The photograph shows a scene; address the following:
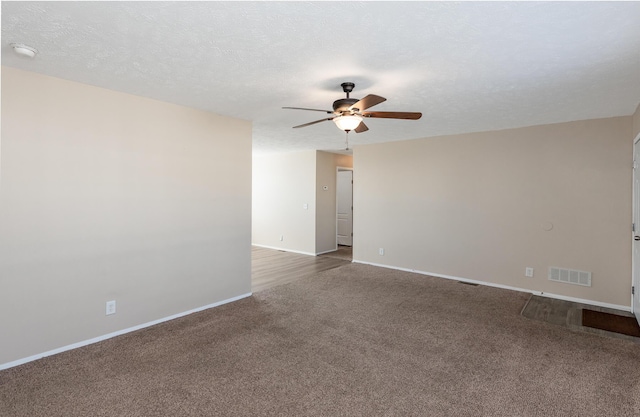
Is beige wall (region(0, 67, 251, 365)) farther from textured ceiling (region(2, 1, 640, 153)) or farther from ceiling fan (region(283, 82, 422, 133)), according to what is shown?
ceiling fan (region(283, 82, 422, 133))

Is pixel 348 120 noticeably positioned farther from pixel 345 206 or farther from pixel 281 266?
pixel 345 206

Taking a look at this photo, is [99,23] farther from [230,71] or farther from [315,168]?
[315,168]

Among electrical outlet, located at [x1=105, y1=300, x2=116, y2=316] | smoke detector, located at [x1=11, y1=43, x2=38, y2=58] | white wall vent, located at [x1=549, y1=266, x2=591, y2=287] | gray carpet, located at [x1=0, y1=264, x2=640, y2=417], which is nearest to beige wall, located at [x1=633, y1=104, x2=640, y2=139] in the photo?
white wall vent, located at [x1=549, y1=266, x2=591, y2=287]

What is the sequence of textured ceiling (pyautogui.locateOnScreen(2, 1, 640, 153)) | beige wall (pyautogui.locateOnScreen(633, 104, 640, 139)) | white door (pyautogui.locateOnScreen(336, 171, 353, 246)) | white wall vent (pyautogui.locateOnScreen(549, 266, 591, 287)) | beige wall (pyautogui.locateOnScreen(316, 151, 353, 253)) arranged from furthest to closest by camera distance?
white door (pyautogui.locateOnScreen(336, 171, 353, 246)) → beige wall (pyautogui.locateOnScreen(316, 151, 353, 253)) → white wall vent (pyautogui.locateOnScreen(549, 266, 591, 287)) → beige wall (pyautogui.locateOnScreen(633, 104, 640, 139)) → textured ceiling (pyautogui.locateOnScreen(2, 1, 640, 153))

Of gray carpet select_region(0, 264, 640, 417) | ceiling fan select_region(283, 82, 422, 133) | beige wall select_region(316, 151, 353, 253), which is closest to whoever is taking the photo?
gray carpet select_region(0, 264, 640, 417)

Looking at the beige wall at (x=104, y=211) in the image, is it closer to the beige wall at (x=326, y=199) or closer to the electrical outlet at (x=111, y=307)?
the electrical outlet at (x=111, y=307)

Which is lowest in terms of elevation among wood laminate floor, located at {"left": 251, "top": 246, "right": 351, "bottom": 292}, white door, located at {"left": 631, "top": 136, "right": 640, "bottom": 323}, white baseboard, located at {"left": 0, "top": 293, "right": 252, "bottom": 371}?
white baseboard, located at {"left": 0, "top": 293, "right": 252, "bottom": 371}

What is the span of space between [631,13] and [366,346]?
2.89 metres

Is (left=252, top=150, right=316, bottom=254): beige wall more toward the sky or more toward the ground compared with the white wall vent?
more toward the sky

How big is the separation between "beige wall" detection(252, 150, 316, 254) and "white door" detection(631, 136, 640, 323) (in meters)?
5.03

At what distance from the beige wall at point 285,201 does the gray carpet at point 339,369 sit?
11.5 ft

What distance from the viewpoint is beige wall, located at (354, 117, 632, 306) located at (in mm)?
4047

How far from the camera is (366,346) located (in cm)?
296

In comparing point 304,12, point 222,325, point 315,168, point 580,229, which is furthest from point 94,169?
point 580,229
